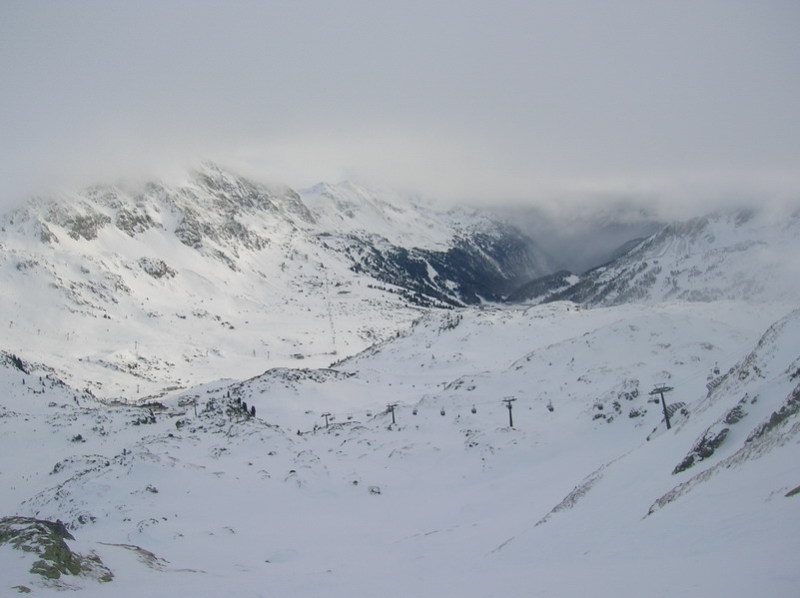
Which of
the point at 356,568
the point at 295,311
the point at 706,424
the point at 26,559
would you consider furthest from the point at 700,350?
the point at 295,311

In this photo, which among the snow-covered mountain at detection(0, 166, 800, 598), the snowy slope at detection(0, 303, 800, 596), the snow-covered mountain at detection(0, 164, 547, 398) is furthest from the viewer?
the snow-covered mountain at detection(0, 164, 547, 398)

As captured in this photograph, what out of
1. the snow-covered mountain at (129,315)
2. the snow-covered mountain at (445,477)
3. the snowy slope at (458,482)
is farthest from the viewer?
the snow-covered mountain at (129,315)

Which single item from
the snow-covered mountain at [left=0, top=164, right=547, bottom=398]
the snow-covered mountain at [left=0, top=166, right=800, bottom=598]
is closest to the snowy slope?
the snow-covered mountain at [left=0, top=166, right=800, bottom=598]

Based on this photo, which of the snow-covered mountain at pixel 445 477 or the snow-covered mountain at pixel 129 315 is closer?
the snow-covered mountain at pixel 445 477

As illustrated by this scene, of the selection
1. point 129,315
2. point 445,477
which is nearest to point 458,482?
point 445,477

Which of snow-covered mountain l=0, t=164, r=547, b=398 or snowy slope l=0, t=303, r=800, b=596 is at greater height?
snow-covered mountain l=0, t=164, r=547, b=398

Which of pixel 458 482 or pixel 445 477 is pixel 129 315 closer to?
pixel 445 477

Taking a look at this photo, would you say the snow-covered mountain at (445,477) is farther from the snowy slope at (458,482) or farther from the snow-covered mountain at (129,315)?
the snow-covered mountain at (129,315)

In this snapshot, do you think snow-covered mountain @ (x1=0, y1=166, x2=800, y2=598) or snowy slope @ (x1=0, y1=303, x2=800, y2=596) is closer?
snowy slope @ (x1=0, y1=303, x2=800, y2=596)

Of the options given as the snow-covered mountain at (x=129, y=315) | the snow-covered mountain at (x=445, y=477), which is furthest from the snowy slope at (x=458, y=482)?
the snow-covered mountain at (x=129, y=315)

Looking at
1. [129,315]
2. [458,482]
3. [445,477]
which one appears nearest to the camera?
[458,482]

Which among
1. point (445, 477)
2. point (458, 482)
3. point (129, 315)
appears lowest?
point (458, 482)

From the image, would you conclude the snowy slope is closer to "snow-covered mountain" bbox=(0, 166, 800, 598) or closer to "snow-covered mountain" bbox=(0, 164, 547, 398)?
"snow-covered mountain" bbox=(0, 166, 800, 598)

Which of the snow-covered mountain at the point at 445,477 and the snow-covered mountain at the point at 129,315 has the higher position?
the snow-covered mountain at the point at 129,315
